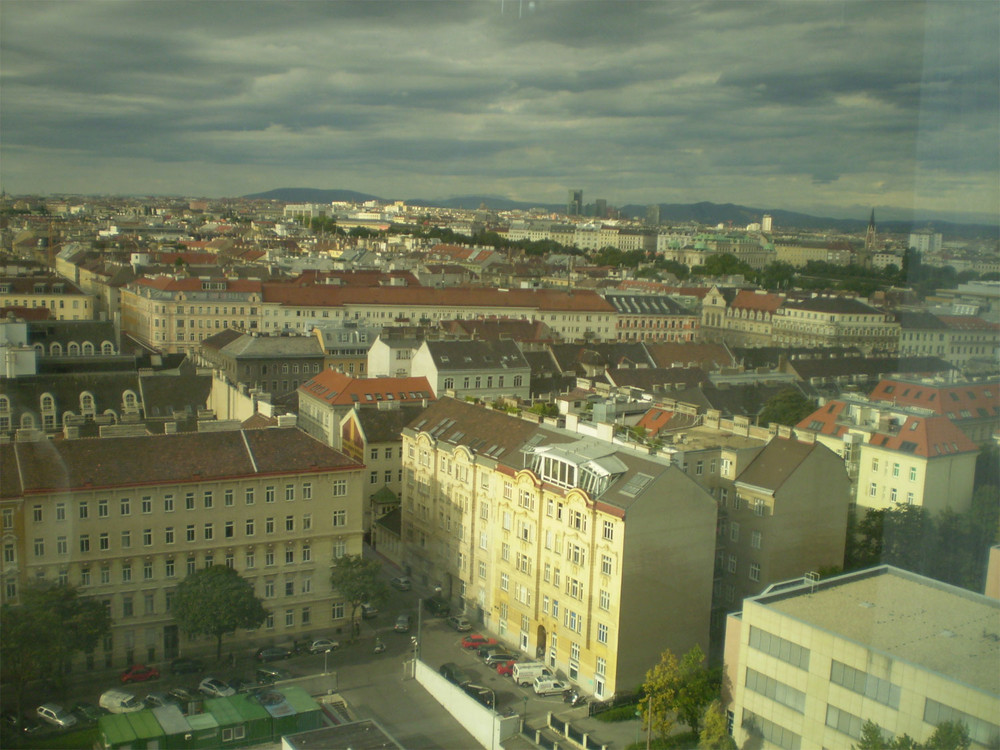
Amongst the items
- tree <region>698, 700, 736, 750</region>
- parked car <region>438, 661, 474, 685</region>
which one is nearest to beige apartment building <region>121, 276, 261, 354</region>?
parked car <region>438, 661, 474, 685</region>

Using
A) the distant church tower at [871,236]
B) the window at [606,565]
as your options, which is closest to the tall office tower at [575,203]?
the distant church tower at [871,236]

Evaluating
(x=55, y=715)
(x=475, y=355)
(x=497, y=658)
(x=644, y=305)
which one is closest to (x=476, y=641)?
(x=497, y=658)

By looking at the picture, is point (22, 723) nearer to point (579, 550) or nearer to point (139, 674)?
point (139, 674)

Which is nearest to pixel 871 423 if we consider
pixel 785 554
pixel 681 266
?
pixel 785 554

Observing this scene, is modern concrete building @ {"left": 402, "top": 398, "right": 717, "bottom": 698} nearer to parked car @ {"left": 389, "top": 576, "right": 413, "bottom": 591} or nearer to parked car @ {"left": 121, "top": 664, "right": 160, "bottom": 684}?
parked car @ {"left": 389, "top": 576, "right": 413, "bottom": 591}

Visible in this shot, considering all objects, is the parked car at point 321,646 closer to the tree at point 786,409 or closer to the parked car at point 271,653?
the parked car at point 271,653

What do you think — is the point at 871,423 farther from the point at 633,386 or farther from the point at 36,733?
the point at 36,733
